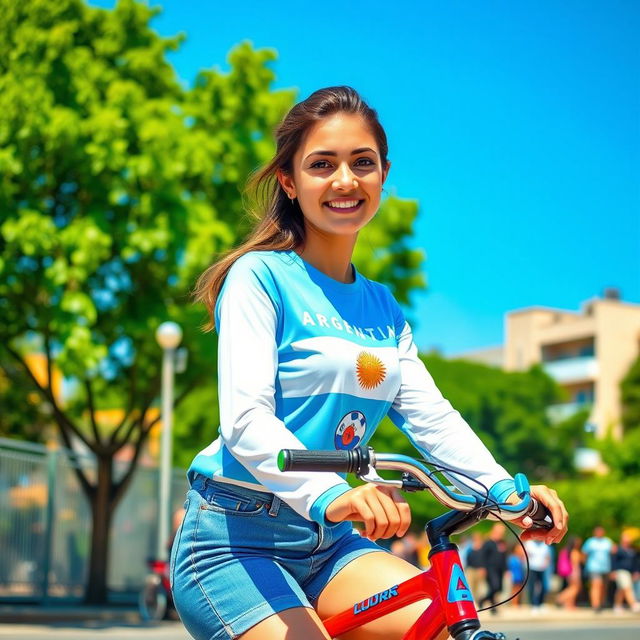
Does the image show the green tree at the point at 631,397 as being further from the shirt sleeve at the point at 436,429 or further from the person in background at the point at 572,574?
the shirt sleeve at the point at 436,429

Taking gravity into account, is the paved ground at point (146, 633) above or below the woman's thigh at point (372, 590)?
below

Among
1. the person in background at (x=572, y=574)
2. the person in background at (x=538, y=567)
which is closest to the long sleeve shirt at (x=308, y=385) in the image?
the person in background at (x=538, y=567)

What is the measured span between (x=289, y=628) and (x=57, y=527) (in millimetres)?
18055

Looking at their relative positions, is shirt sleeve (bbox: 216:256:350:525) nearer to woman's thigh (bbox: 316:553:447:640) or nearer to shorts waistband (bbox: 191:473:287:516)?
shorts waistband (bbox: 191:473:287:516)

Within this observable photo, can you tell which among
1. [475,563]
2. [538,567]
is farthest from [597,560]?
[475,563]

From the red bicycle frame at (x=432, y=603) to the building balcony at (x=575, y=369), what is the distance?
67.9 m

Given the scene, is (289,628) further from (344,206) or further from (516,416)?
(516,416)

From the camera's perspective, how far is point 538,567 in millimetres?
21281

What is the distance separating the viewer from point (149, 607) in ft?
58.5

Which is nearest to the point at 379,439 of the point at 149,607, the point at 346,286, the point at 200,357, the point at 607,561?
the point at 607,561

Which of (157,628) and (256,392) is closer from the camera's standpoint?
(256,392)

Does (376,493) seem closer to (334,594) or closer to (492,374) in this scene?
(334,594)

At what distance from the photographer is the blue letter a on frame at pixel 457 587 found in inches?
95.1

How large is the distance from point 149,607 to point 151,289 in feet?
16.5
